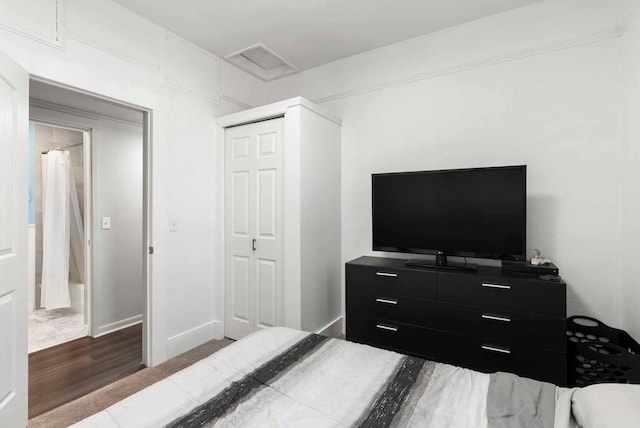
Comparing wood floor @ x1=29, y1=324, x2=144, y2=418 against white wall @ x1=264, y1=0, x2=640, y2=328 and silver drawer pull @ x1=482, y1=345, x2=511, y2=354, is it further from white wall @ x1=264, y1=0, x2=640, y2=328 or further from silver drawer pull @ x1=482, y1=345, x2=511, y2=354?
white wall @ x1=264, y1=0, x2=640, y2=328

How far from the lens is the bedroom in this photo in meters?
2.12

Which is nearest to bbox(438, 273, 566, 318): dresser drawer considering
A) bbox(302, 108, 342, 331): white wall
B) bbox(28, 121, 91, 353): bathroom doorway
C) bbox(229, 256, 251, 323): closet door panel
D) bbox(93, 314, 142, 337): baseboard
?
bbox(302, 108, 342, 331): white wall

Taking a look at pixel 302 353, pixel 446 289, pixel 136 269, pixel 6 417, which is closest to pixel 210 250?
pixel 136 269

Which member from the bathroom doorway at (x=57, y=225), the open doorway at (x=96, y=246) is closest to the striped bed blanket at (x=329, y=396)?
the open doorway at (x=96, y=246)

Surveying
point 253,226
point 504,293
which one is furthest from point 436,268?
point 253,226

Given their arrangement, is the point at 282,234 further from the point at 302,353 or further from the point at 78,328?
the point at 78,328

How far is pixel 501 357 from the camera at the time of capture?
2084 mm

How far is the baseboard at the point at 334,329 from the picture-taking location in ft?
9.87

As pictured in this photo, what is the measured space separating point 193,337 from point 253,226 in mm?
1160

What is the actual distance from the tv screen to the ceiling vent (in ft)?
5.35

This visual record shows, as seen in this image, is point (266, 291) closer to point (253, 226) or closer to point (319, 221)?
point (253, 226)

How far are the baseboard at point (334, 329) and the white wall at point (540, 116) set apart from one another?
5.19 feet

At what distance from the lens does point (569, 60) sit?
2295mm

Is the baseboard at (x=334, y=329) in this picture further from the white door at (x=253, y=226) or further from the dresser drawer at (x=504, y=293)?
the dresser drawer at (x=504, y=293)
